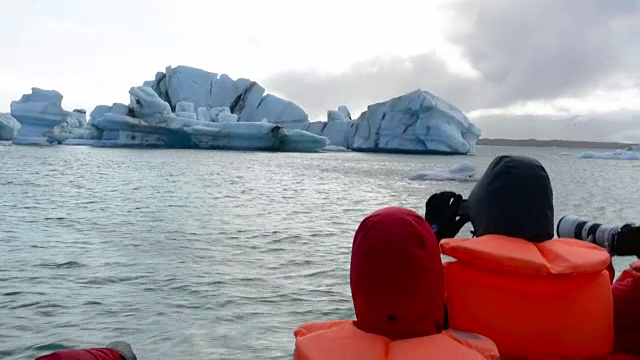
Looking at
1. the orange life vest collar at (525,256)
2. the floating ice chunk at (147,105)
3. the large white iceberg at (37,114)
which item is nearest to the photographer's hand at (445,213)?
the orange life vest collar at (525,256)

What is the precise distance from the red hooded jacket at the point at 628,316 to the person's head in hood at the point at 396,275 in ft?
3.90

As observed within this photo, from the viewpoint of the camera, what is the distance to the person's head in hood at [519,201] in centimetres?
226

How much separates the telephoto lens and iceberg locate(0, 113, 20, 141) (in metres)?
56.4

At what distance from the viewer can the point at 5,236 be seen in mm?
8109

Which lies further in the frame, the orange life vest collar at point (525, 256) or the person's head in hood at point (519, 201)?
the person's head in hood at point (519, 201)

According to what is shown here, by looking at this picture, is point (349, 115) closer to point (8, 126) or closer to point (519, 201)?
point (8, 126)

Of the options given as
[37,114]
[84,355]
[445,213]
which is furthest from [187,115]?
[84,355]

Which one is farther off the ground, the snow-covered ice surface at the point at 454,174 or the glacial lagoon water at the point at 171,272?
the snow-covered ice surface at the point at 454,174

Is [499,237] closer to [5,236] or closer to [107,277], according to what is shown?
[107,277]

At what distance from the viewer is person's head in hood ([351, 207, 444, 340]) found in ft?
5.80

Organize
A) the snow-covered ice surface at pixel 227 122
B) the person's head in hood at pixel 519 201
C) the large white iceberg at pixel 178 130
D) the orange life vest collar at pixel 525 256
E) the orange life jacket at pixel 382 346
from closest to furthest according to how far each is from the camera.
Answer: the orange life jacket at pixel 382 346, the orange life vest collar at pixel 525 256, the person's head in hood at pixel 519 201, the large white iceberg at pixel 178 130, the snow-covered ice surface at pixel 227 122

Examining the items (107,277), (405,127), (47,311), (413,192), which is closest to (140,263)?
(107,277)

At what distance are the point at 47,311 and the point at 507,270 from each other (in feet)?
13.1

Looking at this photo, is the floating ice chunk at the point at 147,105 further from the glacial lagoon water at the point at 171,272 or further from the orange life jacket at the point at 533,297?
the orange life jacket at the point at 533,297
